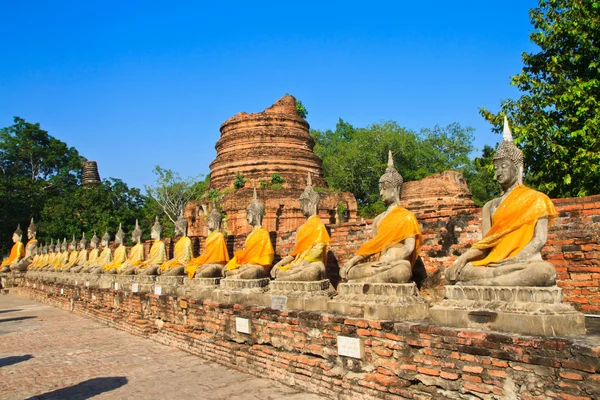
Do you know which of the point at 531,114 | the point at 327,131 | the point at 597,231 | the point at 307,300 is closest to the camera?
the point at 597,231

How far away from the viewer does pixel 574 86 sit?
10633mm

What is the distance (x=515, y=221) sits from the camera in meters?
4.44

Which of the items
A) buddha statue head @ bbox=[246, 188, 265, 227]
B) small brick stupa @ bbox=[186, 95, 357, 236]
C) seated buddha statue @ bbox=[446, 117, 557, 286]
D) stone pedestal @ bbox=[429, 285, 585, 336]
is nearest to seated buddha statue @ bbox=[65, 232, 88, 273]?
small brick stupa @ bbox=[186, 95, 357, 236]

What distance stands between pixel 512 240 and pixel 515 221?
0.17m

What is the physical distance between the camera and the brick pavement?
20.1ft

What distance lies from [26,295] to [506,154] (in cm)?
2510

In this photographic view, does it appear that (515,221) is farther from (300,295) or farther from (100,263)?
(100,263)

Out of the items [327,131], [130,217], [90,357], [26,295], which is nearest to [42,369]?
[90,357]

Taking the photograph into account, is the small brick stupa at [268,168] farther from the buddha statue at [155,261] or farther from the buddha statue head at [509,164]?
the buddha statue head at [509,164]

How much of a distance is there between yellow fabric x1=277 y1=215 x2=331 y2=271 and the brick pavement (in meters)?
1.75

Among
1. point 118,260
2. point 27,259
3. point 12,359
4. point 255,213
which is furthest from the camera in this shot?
point 27,259

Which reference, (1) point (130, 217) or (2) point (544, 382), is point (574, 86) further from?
(1) point (130, 217)

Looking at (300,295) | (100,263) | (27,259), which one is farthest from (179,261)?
(27,259)

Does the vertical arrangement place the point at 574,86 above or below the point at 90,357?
above
